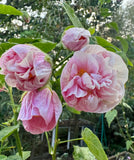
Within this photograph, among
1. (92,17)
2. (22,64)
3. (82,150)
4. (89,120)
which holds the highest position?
(22,64)

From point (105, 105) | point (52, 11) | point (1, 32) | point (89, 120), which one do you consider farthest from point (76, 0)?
point (105, 105)

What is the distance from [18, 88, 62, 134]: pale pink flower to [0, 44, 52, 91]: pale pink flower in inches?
0.7

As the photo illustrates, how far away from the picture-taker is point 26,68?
0.66 feet

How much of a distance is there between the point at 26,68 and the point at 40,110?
0.05 metres

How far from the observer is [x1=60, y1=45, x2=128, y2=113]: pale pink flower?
0.69 ft

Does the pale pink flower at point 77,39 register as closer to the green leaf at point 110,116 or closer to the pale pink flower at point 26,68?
the pale pink flower at point 26,68

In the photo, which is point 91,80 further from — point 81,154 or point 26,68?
point 81,154

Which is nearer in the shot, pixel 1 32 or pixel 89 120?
pixel 1 32

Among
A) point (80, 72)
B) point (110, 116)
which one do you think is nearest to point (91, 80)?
point (80, 72)

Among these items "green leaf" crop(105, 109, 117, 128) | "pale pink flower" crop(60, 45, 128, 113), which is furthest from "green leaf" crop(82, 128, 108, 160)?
"green leaf" crop(105, 109, 117, 128)

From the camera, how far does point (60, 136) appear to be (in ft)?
7.76

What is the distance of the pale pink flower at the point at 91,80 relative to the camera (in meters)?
0.21

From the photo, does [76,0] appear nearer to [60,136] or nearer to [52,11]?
[52,11]

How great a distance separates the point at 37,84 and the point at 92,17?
190cm
